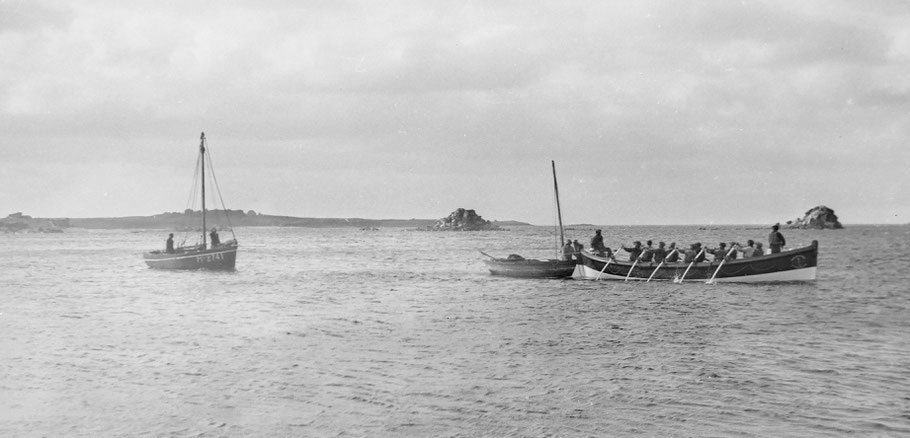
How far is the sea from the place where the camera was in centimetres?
1161

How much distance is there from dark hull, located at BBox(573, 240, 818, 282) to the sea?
11.0ft

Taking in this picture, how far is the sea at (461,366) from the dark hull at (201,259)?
17451 mm

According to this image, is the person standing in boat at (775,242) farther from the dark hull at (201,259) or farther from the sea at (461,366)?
the dark hull at (201,259)

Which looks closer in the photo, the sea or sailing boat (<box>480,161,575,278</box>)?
the sea

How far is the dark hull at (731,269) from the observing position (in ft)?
122

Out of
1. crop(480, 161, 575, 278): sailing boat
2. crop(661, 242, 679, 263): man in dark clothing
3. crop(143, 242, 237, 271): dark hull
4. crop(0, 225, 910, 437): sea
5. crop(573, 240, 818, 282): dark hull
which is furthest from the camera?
crop(143, 242, 237, 271): dark hull

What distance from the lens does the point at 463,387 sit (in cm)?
1418

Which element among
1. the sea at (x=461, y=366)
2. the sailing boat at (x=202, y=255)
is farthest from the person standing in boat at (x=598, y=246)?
the sailing boat at (x=202, y=255)

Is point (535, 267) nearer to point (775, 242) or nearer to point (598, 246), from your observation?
point (598, 246)

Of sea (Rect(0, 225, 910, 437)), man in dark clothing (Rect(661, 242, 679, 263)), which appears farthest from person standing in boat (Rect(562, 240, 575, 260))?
sea (Rect(0, 225, 910, 437))

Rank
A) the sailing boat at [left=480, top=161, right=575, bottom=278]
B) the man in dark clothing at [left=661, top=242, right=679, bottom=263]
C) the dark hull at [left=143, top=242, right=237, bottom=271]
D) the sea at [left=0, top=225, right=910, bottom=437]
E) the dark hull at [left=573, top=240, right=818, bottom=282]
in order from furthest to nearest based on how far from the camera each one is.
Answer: the dark hull at [left=143, top=242, right=237, bottom=271] < the sailing boat at [left=480, top=161, right=575, bottom=278] < the man in dark clothing at [left=661, top=242, right=679, bottom=263] < the dark hull at [left=573, top=240, right=818, bottom=282] < the sea at [left=0, top=225, right=910, bottom=437]

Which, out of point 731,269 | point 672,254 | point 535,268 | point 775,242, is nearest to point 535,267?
point 535,268

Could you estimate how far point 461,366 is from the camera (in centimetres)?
1644

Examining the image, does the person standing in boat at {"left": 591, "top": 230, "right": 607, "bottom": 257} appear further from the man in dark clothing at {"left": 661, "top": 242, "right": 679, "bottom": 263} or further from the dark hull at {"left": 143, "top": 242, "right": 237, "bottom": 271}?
the dark hull at {"left": 143, "top": 242, "right": 237, "bottom": 271}
